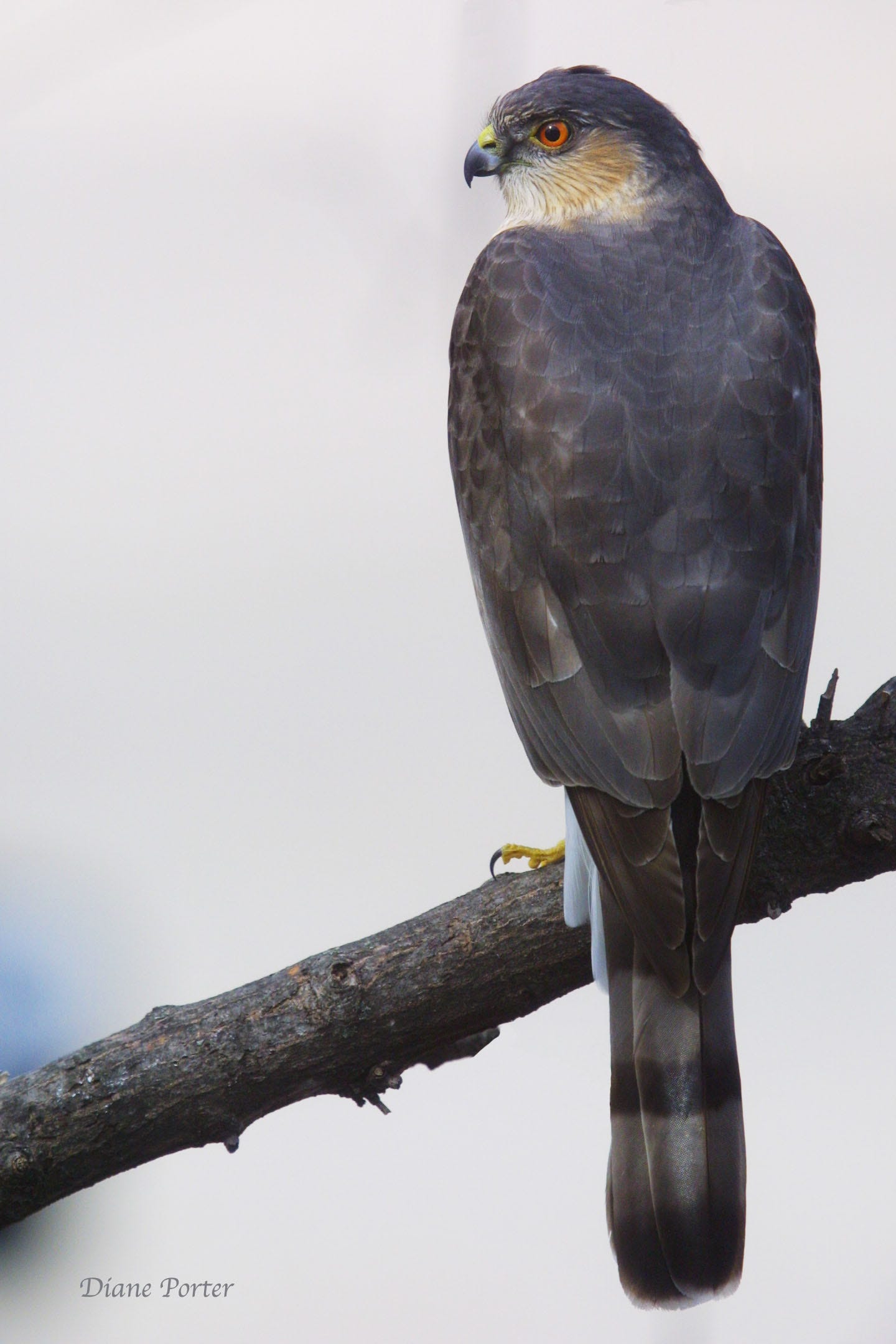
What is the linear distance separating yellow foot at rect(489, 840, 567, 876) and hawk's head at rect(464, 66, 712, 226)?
3.36 feet

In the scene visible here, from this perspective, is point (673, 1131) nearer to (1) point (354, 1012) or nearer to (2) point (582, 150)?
(1) point (354, 1012)

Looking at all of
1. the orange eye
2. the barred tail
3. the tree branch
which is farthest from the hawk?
the orange eye

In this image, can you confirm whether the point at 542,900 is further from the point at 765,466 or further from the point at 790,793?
the point at 765,466

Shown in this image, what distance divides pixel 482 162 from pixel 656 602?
1019 millimetres

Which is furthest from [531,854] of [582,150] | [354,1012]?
[582,150]

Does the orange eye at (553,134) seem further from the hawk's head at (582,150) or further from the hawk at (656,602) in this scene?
the hawk at (656,602)

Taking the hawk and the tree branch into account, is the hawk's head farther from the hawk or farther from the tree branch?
the tree branch

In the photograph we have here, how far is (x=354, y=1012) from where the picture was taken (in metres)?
1.71

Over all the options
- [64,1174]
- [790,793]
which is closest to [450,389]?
[790,793]

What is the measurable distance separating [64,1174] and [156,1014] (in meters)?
0.24

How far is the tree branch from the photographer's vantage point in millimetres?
1714

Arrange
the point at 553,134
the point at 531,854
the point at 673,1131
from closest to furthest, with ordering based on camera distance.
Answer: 1. the point at 673,1131
2. the point at 531,854
3. the point at 553,134

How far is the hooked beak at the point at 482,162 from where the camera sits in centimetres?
225

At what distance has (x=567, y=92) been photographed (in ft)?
7.13
